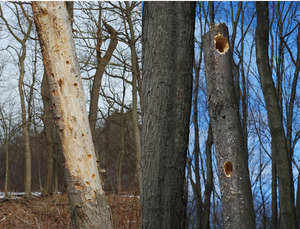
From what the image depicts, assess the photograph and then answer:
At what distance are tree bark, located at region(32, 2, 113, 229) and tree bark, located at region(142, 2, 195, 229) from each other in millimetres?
1518

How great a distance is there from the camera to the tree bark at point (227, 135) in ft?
11.8

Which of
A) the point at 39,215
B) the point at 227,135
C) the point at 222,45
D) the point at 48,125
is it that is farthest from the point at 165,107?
the point at 48,125

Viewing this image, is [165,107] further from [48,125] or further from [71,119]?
[48,125]

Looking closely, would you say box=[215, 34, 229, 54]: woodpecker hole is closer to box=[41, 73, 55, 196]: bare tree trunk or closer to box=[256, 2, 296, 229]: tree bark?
box=[256, 2, 296, 229]: tree bark

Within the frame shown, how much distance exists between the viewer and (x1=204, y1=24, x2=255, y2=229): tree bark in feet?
11.8

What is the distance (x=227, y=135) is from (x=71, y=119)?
1861mm

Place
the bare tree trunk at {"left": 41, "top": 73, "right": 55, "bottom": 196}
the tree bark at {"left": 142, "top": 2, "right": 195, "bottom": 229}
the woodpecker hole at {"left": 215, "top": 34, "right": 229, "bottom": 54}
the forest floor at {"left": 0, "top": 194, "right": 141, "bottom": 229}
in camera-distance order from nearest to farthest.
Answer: the tree bark at {"left": 142, "top": 2, "right": 195, "bottom": 229} → the woodpecker hole at {"left": 215, "top": 34, "right": 229, "bottom": 54} → the forest floor at {"left": 0, "top": 194, "right": 141, "bottom": 229} → the bare tree trunk at {"left": 41, "top": 73, "right": 55, "bottom": 196}

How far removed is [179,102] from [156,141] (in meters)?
0.37

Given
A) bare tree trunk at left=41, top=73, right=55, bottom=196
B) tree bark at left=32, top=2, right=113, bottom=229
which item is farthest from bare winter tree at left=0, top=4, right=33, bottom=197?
tree bark at left=32, top=2, right=113, bottom=229

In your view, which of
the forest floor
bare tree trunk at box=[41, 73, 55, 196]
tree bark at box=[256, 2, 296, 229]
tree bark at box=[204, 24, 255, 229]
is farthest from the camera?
bare tree trunk at box=[41, 73, 55, 196]

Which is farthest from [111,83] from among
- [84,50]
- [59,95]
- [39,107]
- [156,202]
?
[156,202]

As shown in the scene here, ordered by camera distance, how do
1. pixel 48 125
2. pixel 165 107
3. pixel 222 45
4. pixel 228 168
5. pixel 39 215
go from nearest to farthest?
pixel 165 107
pixel 228 168
pixel 222 45
pixel 39 215
pixel 48 125

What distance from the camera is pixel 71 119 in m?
4.03

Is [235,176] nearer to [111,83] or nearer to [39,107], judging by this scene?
[111,83]
